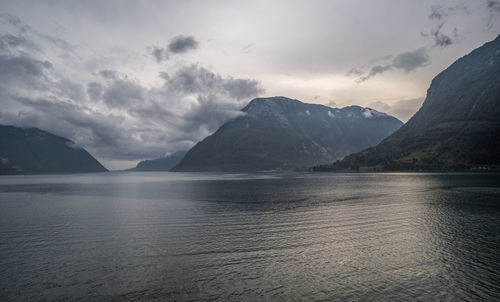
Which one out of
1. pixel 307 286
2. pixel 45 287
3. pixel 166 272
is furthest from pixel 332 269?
pixel 45 287

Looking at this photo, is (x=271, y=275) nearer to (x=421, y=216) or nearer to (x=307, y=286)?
(x=307, y=286)

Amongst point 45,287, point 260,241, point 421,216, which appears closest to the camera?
point 45,287

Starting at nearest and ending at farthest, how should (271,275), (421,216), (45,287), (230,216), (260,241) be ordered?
(45,287), (271,275), (260,241), (421,216), (230,216)

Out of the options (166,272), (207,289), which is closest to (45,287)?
(166,272)

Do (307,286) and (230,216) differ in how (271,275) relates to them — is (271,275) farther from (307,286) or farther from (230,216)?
(230,216)

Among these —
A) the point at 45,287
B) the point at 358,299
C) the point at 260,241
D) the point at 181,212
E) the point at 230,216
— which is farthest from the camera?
the point at 181,212

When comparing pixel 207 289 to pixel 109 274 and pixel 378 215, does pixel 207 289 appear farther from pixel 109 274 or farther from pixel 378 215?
pixel 378 215

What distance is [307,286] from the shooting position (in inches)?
892

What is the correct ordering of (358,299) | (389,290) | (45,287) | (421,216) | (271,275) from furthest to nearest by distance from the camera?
(421,216)
(271,275)
(45,287)
(389,290)
(358,299)

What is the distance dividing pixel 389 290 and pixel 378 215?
35479mm

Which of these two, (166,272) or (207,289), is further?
(166,272)

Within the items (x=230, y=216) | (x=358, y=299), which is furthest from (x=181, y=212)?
(x=358, y=299)

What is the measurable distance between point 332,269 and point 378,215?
32885 mm

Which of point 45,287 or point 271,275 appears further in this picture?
point 271,275
